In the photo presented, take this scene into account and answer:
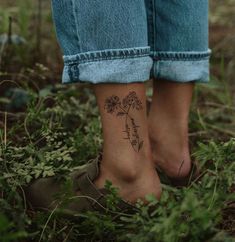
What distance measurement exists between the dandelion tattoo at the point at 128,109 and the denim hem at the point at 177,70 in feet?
0.64

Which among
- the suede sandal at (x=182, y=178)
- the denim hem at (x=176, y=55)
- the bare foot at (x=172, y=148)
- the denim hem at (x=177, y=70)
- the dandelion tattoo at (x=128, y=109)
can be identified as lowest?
the suede sandal at (x=182, y=178)

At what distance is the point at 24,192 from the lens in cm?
136

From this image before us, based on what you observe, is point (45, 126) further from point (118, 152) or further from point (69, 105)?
Answer: point (69, 105)

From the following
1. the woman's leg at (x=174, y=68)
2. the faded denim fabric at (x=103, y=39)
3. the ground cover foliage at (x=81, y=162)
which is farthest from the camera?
the woman's leg at (x=174, y=68)

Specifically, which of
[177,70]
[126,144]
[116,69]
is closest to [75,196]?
[126,144]

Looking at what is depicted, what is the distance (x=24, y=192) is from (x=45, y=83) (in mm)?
932

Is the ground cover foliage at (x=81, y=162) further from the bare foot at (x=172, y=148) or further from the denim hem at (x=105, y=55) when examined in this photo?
the denim hem at (x=105, y=55)

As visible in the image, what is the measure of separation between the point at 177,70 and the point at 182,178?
0.30 meters

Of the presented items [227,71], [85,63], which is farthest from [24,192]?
[227,71]

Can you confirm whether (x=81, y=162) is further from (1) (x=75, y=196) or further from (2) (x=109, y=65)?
(2) (x=109, y=65)

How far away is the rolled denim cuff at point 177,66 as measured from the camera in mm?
1391

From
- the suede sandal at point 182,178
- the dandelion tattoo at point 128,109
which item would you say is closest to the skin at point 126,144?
the dandelion tattoo at point 128,109

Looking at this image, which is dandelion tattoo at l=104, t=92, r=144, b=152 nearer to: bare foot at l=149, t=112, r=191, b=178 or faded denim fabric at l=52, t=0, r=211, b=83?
faded denim fabric at l=52, t=0, r=211, b=83

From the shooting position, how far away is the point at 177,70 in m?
1.39
